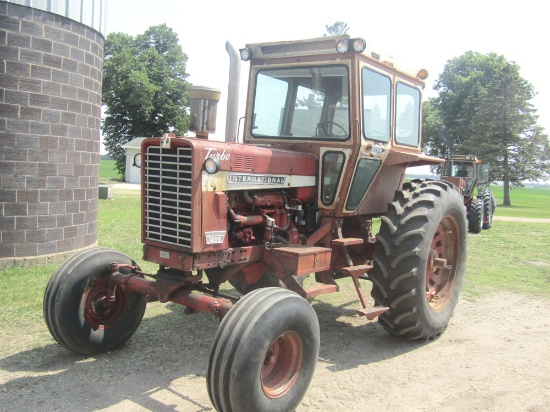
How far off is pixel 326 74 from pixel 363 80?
0.37 meters

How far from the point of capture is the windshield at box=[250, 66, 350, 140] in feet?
16.6

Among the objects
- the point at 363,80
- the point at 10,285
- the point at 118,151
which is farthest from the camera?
the point at 118,151

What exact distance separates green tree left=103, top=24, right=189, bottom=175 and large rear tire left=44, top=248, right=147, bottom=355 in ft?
107

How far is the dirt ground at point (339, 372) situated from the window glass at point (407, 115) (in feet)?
7.18

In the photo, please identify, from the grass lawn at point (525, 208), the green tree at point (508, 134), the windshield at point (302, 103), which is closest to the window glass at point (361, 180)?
the windshield at point (302, 103)

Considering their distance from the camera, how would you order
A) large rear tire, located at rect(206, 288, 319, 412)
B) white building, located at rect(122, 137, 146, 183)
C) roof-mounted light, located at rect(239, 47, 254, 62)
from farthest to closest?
white building, located at rect(122, 137, 146, 183)
roof-mounted light, located at rect(239, 47, 254, 62)
large rear tire, located at rect(206, 288, 319, 412)

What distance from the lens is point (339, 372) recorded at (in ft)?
14.7

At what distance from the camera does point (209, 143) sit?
409 centimetres

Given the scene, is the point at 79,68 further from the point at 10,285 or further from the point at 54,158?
the point at 10,285

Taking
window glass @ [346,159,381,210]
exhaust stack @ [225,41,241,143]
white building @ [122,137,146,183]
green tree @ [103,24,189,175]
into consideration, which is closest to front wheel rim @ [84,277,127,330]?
exhaust stack @ [225,41,241,143]

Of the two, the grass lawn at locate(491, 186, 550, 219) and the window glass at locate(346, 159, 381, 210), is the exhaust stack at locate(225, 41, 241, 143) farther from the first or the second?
the grass lawn at locate(491, 186, 550, 219)

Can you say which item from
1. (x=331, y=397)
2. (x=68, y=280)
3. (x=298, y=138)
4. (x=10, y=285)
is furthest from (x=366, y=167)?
(x=10, y=285)

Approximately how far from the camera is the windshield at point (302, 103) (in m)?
5.07

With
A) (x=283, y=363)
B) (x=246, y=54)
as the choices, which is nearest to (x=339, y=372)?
(x=283, y=363)
